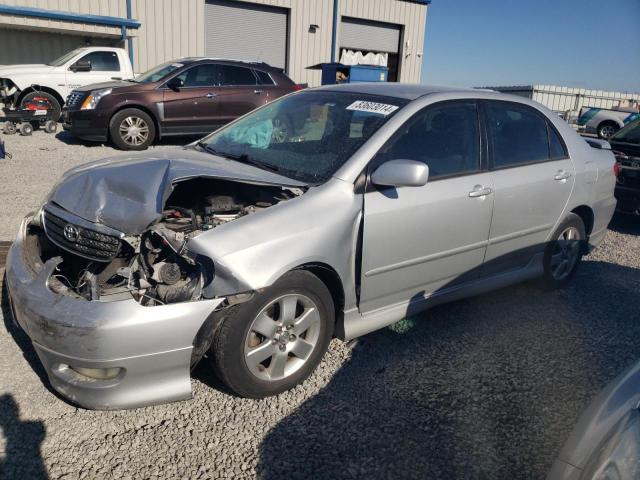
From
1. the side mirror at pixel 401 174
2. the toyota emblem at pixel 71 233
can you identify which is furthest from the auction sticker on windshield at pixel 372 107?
the toyota emblem at pixel 71 233

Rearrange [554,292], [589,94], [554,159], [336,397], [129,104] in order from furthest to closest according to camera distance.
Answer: [589,94] < [129,104] < [554,292] < [554,159] < [336,397]

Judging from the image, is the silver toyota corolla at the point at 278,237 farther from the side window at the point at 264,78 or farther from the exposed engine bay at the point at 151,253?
the side window at the point at 264,78

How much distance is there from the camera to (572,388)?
3.12 metres

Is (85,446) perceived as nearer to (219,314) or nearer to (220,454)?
(220,454)

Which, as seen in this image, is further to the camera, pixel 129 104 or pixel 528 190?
pixel 129 104

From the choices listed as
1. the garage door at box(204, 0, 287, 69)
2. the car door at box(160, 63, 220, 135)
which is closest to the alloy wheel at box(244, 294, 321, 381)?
the car door at box(160, 63, 220, 135)

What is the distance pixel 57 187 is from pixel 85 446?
5.04 feet

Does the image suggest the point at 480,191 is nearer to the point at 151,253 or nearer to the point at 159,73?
the point at 151,253

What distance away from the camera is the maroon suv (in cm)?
969

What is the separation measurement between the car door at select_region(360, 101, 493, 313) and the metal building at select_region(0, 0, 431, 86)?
1452 centimetres

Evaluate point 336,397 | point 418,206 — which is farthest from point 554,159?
point 336,397

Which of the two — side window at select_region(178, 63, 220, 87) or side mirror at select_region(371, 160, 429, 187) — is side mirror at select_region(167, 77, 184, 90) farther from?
side mirror at select_region(371, 160, 429, 187)

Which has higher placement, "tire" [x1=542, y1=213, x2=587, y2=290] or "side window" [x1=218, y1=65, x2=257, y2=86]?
"side window" [x1=218, y1=65, x2=257, y2=86]

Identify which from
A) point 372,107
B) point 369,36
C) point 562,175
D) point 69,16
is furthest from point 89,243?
point 369,36
